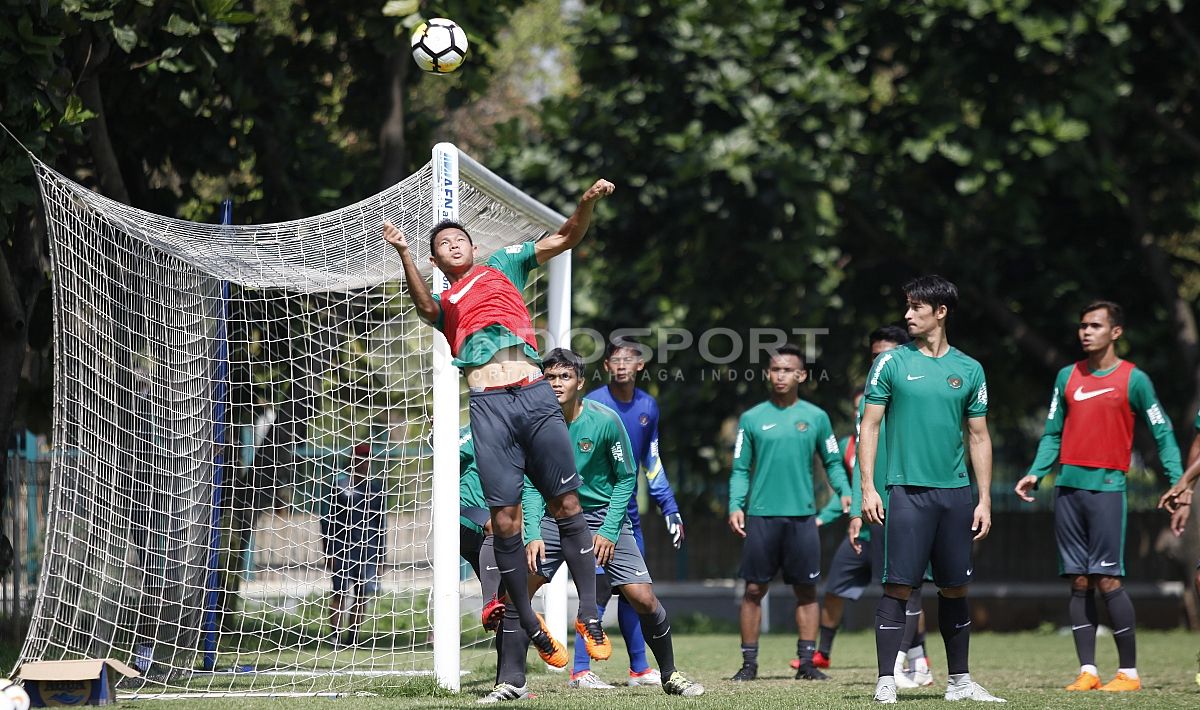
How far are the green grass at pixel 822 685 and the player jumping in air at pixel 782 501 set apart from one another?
0.48m

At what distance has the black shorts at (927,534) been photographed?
6.55m

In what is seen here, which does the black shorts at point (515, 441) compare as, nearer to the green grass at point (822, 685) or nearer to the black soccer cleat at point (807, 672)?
the green grass at point (822, 685)

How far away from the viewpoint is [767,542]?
8617 mm

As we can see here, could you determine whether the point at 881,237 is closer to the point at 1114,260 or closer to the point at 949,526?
the point at 1114,260

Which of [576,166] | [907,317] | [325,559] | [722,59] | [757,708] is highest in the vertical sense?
[722,59]

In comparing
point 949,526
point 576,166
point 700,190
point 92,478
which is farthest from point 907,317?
point 576,166

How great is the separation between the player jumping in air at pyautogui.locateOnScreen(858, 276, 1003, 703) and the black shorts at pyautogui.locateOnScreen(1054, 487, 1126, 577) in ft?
5.19

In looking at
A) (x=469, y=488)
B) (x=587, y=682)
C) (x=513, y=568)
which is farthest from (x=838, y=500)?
(x=513, y=568)

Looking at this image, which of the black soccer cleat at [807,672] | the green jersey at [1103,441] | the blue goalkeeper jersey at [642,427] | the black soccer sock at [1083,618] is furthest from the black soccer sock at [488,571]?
the black soccer sock at [1083,618]

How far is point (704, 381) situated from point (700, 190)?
2.04 m

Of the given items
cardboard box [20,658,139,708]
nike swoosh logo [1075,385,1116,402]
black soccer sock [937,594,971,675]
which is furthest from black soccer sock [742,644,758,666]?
cardboard box [20,658,139,708]

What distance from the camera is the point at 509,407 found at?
20.0 feet

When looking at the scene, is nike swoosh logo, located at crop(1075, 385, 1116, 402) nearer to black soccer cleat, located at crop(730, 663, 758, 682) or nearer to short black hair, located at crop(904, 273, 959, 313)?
short black hair, located at crop(904, 273, 959, 313)

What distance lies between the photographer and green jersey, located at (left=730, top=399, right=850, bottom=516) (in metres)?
8.61
